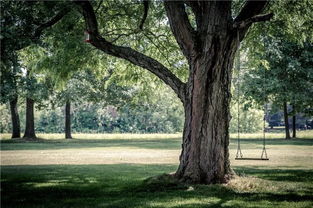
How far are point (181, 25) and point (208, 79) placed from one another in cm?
184

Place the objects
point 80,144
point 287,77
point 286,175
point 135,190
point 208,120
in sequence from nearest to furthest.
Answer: point 135,190 → point 208,120 → point 286,175 → point 80,144 → point 287,77

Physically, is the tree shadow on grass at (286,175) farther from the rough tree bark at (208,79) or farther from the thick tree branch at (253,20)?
the thick tree branch at (253,20)

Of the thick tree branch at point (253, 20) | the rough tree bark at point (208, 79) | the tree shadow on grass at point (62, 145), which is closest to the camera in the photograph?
the thick tree branch at point (253, 20)

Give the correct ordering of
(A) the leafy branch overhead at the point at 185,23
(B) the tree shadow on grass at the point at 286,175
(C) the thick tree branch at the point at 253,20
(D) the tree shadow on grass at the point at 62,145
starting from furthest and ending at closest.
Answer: (D) the tree shadow on grass at the point at 62,145 → (B) the tree shadow on grass at the point at 286,175 → (A) the leafy branch overhead at the point at 185,23 → (C) the thick tree branch at the point at 253,20

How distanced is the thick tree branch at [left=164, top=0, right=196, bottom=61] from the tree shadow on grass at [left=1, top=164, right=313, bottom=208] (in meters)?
4.20

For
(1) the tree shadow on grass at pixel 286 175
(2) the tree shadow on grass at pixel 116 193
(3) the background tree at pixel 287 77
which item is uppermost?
(3) the background tree at pixel 287 77

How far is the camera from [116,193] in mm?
11188

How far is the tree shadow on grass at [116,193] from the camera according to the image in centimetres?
962

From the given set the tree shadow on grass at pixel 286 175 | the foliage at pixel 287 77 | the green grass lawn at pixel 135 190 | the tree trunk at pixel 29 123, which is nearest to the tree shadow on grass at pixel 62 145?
the tree trunk at pixel 29 123

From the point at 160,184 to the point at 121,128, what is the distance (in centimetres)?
8567

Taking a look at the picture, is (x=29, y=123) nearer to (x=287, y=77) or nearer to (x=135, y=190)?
(x=287, y=77)

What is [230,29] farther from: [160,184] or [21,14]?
[21,14]

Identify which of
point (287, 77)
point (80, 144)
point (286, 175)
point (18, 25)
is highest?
point (287, 77)

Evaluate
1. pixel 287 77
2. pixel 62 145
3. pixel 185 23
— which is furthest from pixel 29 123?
pixel 185 23
